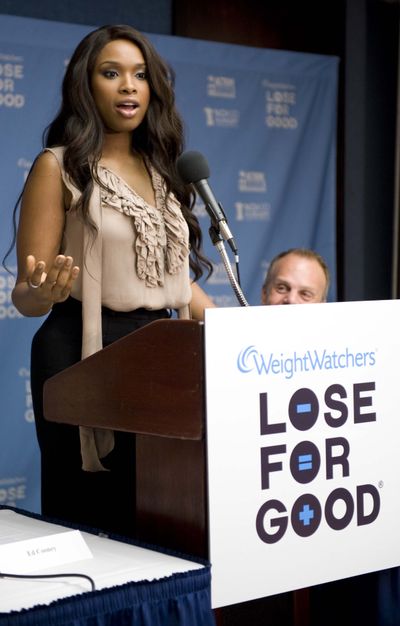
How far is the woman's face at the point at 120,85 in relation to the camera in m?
2.24

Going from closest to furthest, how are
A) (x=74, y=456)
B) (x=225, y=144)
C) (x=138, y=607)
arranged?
(x=138, y=607)
(x=74, y=456)
(x=225, y=144)

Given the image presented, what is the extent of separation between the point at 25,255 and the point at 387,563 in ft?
3.09

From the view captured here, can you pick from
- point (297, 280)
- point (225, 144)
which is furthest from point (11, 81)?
point (297, 280)

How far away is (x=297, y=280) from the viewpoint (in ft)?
9.70

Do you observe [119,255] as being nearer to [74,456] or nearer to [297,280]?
[74,456]

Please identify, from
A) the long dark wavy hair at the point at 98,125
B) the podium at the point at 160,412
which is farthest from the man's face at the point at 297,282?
the podium at the point at 160,412

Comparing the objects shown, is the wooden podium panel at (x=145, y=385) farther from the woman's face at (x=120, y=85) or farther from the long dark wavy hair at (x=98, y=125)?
the woman's face at (x=120, y=85)

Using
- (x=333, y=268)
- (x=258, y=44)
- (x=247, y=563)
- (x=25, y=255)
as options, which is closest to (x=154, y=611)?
(x=247, y=563)

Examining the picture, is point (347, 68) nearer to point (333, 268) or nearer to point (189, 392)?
point (333, 268)

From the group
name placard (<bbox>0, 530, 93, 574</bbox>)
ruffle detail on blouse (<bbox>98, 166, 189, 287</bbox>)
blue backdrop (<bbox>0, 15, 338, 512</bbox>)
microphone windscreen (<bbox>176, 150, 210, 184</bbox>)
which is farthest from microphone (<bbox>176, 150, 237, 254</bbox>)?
blue backdrop (<bbox>0, 15, 338, 512</bbox>)

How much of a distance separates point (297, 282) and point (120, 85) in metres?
0.94

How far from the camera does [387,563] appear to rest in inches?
72.6

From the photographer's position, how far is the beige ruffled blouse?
212 cm

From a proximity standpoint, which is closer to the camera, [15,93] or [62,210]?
[62,210]
